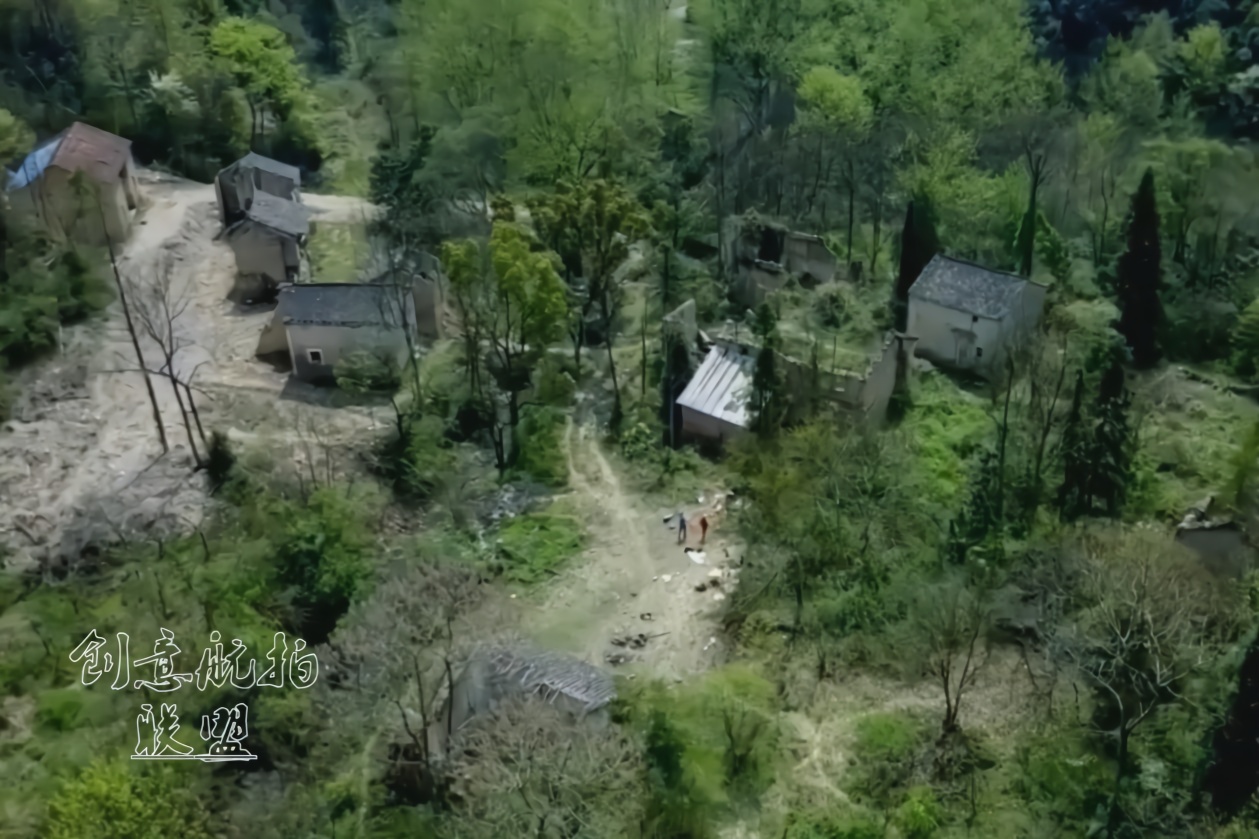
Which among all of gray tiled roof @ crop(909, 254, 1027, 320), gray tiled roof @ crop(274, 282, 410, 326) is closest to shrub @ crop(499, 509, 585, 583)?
gray tiled roof @ crop(274, 282, 410, 326)

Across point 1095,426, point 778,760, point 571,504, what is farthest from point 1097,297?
point 778,760

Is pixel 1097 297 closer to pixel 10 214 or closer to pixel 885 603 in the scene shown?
pixel 885 603

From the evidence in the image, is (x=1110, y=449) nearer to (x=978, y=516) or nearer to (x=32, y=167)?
(x=978, y=516)

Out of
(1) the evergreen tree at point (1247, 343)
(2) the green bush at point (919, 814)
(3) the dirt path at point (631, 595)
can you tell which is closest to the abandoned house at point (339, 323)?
(3) the dirt path at point (631, 595)

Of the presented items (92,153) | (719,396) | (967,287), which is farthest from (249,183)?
(967,287)

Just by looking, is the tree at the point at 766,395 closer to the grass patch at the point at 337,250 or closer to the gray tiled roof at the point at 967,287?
the gray tiled roof at the point at 967,287

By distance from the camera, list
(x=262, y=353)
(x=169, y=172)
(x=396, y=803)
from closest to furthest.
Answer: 1. (x=396, y=803)
2. (x=262, y=353)
3. (x=169, y=172)
